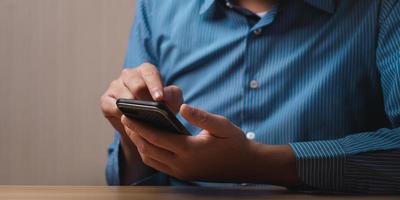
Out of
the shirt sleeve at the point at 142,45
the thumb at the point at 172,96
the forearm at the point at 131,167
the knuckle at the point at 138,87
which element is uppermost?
the shirt sleeve at the point at 142,45

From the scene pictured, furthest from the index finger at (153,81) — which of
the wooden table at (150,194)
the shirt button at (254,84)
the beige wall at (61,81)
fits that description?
the beige wall at (61,81)

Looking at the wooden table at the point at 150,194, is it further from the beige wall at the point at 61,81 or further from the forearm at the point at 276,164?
the beige wall at the point at 61,81

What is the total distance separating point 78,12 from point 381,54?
864 mm

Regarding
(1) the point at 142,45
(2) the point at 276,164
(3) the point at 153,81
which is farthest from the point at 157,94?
(1) the point at 142,45

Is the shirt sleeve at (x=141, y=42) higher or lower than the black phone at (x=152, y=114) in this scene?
higher

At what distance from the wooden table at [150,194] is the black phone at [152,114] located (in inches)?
3.6

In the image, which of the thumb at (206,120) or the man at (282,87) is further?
the man at (282,87)

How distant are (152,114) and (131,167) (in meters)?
0.40

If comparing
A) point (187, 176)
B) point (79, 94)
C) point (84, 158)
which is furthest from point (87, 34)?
point (187, 176)

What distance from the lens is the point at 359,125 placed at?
108 centimetres

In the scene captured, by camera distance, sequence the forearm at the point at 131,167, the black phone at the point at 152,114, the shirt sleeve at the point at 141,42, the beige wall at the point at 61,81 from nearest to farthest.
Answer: the black phone at the point at 152,114 → the forearm at the point at 131,167 → the shirt sleeve at the point at 141,42 → the beige wall at the point at 61,81

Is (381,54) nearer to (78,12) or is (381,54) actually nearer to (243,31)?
(243,31)

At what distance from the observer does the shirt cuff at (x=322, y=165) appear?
816mm

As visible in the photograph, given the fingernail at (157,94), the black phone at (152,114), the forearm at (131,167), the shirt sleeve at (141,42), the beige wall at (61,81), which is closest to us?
the black phone at (152,114)
